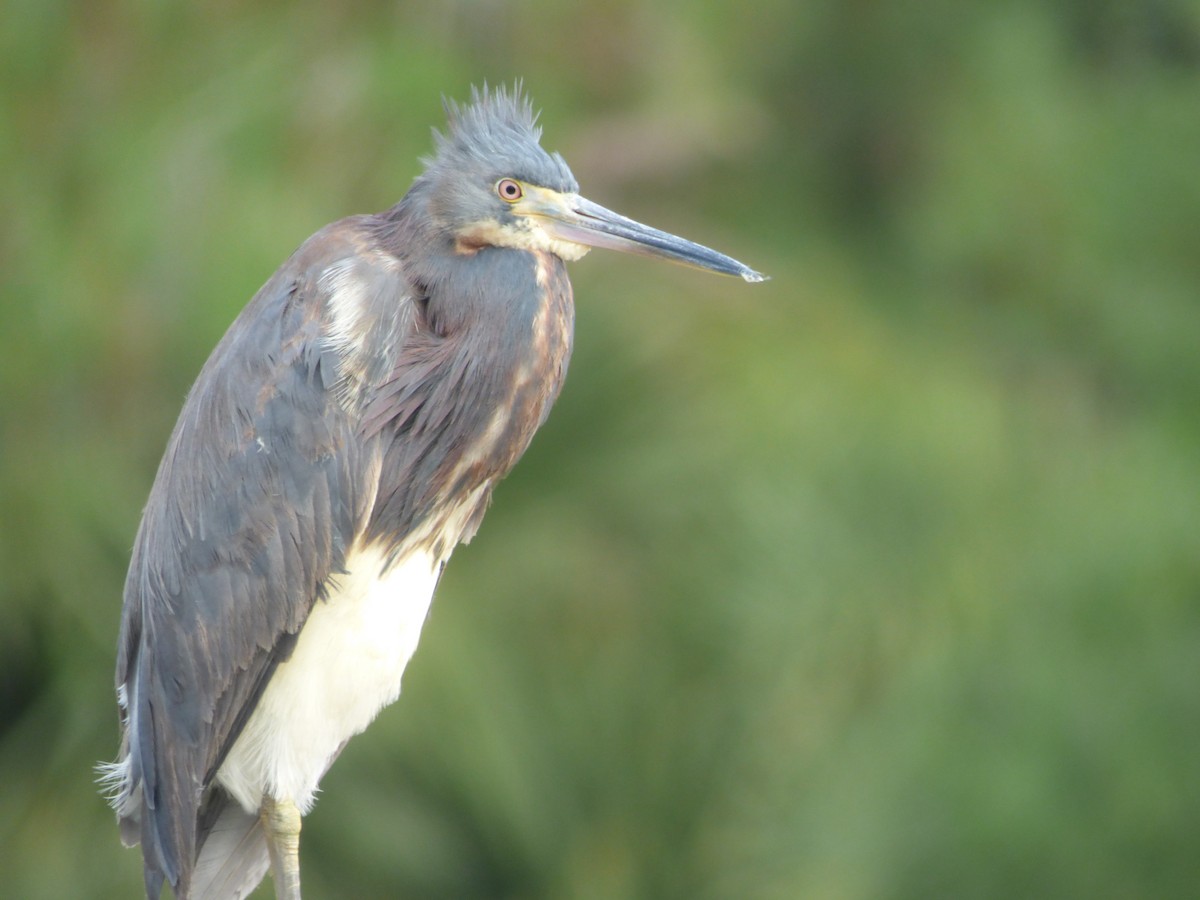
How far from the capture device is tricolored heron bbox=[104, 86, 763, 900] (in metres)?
3.11

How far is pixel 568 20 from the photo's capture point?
766cm

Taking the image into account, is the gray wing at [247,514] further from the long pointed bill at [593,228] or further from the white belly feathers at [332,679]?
the long pointed bill at [593,228]

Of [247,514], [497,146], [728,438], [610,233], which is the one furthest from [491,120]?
[728,438]

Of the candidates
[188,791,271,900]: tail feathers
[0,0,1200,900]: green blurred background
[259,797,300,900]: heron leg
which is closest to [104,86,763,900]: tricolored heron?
[259,797,300,900]: heron leg

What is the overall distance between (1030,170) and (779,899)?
4913 millimetres

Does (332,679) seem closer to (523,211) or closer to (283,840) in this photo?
(283,840)

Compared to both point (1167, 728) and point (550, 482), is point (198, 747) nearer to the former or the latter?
point (550, 482)

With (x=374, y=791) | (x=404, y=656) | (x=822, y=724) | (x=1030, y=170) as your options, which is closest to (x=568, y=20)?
(x=1030, y=170)

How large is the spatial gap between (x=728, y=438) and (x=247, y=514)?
2.79 metres

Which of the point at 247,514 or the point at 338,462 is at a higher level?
the point at 338,462

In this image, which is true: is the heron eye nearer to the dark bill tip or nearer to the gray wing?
the dark bill tip

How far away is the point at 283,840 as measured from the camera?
3355 mm

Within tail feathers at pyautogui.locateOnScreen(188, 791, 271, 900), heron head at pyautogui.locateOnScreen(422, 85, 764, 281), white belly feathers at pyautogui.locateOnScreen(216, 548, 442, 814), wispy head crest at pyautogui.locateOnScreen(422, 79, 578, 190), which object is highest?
wispy head crest at pyautogui.locateOnScreen(422, 79, 578, 190)

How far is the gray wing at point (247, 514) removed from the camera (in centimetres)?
311
